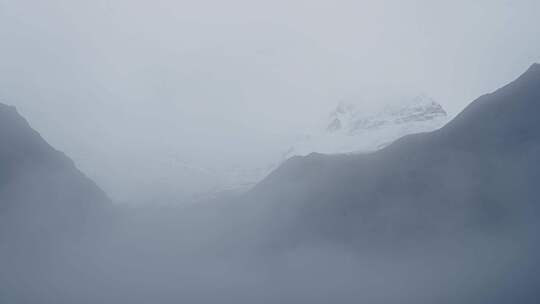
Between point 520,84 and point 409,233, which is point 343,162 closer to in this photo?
point 409,233

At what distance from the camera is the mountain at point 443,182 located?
101875 mm

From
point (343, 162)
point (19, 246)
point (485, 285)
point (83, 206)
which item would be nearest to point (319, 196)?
point (343, 162)

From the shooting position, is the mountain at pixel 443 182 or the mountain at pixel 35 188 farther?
the mountain at pixel 35 188

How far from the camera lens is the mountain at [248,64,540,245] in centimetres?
10188

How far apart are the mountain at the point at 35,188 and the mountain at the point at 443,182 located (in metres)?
44.6

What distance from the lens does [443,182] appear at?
111 meters

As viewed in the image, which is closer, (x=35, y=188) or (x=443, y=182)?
(x=35, y=188)

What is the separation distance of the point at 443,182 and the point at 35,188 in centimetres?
8023

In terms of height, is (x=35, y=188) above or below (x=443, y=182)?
above

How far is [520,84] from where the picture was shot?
10400cm

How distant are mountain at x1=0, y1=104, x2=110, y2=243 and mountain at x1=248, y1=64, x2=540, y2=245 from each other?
4460 cm

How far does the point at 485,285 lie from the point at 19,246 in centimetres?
8122

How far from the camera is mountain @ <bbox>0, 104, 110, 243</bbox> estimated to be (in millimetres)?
105438

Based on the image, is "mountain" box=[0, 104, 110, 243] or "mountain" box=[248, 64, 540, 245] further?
"mountain" box=[0, 104, 110, 243]
